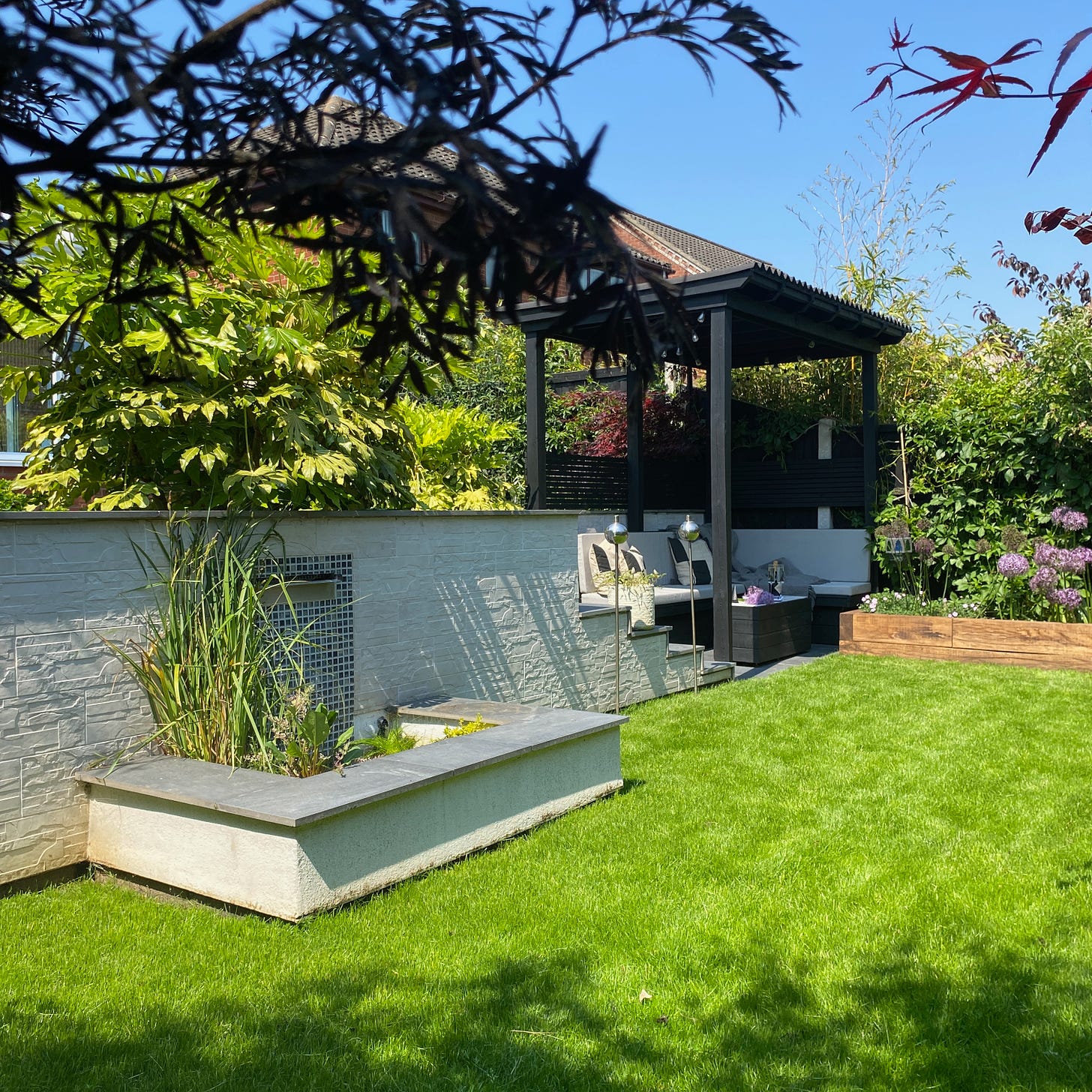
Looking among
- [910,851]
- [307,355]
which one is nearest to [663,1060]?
[910,851]

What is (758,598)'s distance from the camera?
9195mm

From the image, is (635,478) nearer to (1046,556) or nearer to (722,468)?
(722,468)

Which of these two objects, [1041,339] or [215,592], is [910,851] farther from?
[1041,339]

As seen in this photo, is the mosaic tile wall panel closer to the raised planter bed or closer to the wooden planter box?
the raised planter bed

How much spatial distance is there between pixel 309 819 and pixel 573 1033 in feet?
3.70

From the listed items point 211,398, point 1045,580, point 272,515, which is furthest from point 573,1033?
point 1045,580

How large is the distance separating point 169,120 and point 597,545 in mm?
8243

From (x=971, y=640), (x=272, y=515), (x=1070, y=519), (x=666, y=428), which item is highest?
(x=666, y=428)

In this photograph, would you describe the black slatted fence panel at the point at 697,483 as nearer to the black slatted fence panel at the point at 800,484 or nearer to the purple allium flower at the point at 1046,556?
the black slatted fence panel at the point at 800,484

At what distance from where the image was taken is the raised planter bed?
3.40 metres

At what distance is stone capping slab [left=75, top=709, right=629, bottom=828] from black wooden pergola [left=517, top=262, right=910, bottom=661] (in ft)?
11.2

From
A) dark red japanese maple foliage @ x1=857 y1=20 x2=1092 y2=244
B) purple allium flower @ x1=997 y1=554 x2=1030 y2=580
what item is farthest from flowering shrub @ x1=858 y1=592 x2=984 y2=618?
dark red japanese maple foliage @ x1=857 y1=20 x2=1092 y2=244

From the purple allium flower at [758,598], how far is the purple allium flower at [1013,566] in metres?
1.97

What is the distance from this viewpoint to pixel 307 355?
16.4ft
